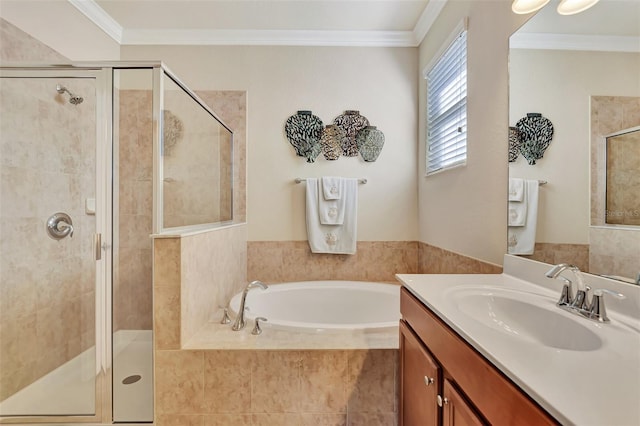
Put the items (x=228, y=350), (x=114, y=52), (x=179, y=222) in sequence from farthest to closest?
(x=114, y=52)
(x=179, y=222)
(x=228, y=350)

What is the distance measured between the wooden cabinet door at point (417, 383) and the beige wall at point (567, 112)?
24.7 inches

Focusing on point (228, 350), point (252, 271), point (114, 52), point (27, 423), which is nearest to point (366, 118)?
point (252, 271)

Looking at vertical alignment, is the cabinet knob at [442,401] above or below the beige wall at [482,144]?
below

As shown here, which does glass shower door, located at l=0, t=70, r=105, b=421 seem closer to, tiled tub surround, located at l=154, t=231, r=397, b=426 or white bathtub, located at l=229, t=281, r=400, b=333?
tiled tub surround, located at l=154, t=231, r=397, b=426

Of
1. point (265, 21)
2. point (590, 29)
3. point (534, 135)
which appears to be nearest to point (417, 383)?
point (534, 135)

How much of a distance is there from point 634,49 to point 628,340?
0.75 meters

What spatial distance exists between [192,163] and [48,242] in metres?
0.93

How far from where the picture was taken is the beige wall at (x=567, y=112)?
32.0 inches

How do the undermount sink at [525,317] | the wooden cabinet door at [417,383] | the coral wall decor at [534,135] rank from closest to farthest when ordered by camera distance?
the undermount sink at [525,317]
the wooden cabinet door at [417,383]
the coral wall decor at [534,135]

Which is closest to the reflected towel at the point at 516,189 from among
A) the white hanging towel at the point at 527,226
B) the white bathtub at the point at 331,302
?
the white hanging towel at the point at 527,226

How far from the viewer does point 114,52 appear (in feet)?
7.59

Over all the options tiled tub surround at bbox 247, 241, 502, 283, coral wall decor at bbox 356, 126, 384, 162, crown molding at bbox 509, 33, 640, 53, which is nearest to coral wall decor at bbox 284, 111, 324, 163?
coral wall decor at bbox 356, 126, 384, 162

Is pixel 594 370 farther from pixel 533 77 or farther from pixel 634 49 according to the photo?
pixel 533 77

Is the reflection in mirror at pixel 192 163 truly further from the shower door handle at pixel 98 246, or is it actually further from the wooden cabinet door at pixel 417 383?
the wooden cabinet door at pixel 417 383
